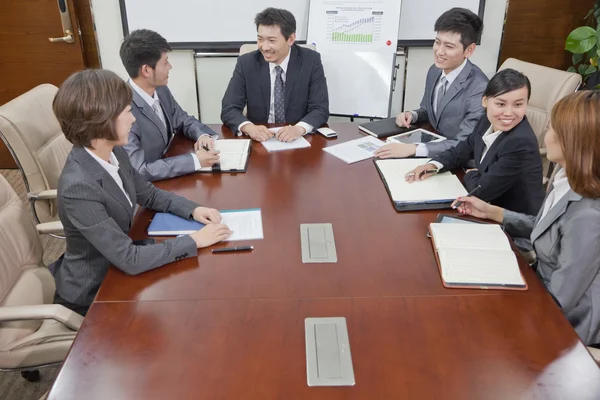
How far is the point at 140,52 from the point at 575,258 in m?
1.88

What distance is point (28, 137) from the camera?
6.70 feet

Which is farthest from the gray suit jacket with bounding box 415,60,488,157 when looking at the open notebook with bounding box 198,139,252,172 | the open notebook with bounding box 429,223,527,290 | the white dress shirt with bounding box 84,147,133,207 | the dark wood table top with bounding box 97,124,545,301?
the white dress shirt with bounding box 84,147,133,207

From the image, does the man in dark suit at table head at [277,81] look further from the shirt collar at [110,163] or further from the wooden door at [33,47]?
the wooden door at [33,47]

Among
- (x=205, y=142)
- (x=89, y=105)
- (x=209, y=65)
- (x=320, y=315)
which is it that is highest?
(x=89, y=105)

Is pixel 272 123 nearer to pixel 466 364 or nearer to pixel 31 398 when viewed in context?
pixel 31 398

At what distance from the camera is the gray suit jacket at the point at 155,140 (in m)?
2.08

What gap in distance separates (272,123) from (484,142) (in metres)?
1.26

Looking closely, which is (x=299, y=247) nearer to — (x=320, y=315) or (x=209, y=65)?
(x=320, y=315)

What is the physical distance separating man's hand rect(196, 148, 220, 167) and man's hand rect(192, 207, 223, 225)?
0.44 m

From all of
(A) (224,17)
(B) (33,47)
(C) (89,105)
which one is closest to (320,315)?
(C) (89,105)

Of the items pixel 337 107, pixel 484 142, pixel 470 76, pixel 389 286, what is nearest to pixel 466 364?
pixel 389 286

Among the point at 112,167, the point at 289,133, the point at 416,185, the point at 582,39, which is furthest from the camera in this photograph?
the point at 582,39

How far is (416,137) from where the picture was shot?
98.2 inches

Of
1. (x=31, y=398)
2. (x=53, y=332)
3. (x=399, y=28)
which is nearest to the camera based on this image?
(x=53, y=332)
